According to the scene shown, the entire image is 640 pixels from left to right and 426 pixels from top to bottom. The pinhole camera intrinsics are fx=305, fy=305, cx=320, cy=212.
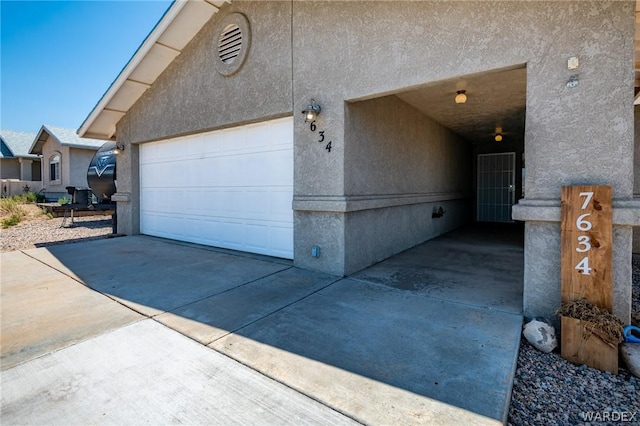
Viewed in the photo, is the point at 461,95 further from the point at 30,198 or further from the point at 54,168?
the point at 54,168

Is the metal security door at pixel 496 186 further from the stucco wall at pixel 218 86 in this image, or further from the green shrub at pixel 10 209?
the green shrub at pixel 10 209

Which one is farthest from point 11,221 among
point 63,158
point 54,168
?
point 54,168

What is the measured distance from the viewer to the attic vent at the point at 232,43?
5996 millimetres

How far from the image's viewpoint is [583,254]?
2891mm

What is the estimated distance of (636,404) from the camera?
2104mm

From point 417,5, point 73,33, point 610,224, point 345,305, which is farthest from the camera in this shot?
point 73,33

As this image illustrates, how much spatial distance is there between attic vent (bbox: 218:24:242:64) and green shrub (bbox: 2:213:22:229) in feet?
34.0

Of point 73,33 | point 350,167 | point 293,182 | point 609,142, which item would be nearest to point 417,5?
point 350,167

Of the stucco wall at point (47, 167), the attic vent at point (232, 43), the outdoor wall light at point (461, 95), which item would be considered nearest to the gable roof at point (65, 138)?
the stucco wall at point (47, 167)

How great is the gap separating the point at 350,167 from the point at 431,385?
3.39 meters

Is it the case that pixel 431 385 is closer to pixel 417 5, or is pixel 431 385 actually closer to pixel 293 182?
pixel 293 182

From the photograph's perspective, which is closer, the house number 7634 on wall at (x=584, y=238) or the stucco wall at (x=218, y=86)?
the house number 7634 on wall at (x=584, y=238)

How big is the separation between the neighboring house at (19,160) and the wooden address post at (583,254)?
2814cm

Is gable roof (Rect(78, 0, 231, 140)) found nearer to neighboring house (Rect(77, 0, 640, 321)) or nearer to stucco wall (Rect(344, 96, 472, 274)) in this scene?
neighboring house (Rect(77, 0, 640, 321))
